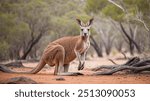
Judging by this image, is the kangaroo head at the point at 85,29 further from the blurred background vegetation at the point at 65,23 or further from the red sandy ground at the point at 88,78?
the red sandy ground at the point at 88,78

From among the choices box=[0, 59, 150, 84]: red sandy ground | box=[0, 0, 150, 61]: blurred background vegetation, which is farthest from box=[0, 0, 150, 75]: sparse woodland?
box=[0, 59, 150, 84]: red sandy ground

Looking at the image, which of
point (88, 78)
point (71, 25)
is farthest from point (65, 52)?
point (88, 78)

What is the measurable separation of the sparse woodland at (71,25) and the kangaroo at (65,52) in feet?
0.30

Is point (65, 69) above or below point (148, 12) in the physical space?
below

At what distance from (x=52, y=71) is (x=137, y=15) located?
5.38 ft

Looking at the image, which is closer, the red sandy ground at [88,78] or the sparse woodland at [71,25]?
the red sandy ground at [88,78]

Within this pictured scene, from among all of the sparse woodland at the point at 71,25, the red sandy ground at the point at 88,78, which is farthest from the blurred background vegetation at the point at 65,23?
the red sandy ground at the point at 88,78

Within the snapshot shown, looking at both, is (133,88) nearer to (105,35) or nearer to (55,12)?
(105,35)

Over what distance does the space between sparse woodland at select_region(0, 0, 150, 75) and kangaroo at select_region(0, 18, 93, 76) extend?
0.30 ft

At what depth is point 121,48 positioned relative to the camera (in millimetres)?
9234

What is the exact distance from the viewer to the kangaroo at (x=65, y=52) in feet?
29.7

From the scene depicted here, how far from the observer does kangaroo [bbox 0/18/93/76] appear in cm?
904

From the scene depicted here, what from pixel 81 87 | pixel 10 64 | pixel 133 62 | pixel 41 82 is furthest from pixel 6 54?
pixel 133 62

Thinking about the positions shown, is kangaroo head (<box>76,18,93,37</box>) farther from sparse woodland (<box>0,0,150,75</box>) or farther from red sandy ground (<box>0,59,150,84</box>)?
red sandy ground (<box>0,59,150,84</box>)
